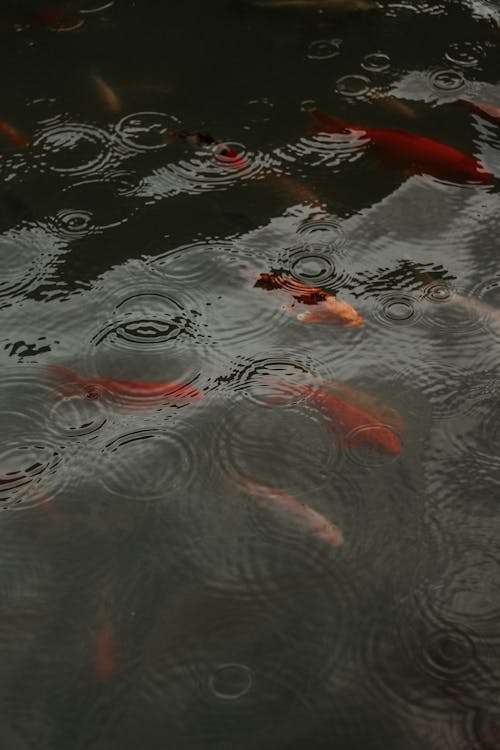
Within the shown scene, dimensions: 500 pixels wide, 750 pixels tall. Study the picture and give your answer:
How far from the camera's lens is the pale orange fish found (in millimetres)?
3783

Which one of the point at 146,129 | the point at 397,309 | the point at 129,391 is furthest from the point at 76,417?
the point at 146,129

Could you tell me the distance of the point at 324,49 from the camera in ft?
13.3

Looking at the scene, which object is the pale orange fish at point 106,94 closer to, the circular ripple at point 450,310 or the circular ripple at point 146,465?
the circular ripple at point 450,310

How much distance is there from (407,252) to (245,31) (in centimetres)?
156

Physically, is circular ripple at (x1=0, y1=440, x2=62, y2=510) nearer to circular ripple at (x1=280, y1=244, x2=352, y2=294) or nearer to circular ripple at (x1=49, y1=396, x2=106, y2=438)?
circular ripple at (x1=49, y1=396, x2=106, y2=438)

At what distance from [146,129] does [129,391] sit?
138 cm

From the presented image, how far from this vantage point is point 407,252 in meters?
3.21

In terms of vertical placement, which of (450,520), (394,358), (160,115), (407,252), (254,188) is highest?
(160,115)

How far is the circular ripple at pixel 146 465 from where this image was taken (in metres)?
2.54

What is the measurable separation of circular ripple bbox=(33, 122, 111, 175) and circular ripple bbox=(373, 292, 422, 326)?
124 centimetres

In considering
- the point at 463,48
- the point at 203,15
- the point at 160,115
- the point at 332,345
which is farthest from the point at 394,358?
the point at 203,15

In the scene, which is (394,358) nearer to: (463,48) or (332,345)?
(332,345)

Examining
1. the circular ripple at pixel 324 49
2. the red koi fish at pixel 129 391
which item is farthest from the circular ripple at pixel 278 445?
the circular ripple at pixel 324 49

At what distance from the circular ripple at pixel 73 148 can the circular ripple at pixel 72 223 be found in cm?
24
